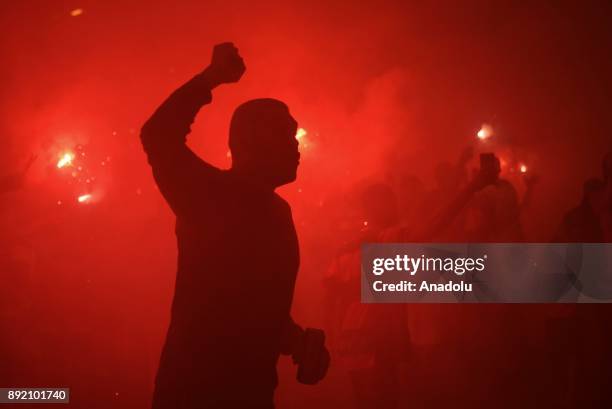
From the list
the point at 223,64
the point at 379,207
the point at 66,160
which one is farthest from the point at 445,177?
the point at 66,160

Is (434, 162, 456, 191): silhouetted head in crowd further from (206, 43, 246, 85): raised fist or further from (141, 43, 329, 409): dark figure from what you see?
(206, 43, 246, 85): raised fist

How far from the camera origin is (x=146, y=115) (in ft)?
→ 27.8

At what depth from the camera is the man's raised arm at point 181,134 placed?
1.60 metres

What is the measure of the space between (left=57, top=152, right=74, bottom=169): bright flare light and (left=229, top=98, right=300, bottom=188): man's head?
22.8 feet

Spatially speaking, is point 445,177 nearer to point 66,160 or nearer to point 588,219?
point 588,219

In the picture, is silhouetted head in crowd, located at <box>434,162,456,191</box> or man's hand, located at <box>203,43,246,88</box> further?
silhouetted head in crowd, located at <box>434,162,456,191</box>

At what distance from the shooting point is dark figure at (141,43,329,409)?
5.37 feet

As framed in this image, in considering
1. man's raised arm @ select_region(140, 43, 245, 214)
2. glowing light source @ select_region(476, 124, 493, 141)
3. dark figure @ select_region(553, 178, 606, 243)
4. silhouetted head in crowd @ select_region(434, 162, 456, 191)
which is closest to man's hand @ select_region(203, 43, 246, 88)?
man's raised arm @ select_region(140, 43, 245, 214)

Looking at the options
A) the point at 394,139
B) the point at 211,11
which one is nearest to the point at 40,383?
the point at 211,11

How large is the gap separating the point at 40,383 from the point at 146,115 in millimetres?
4562

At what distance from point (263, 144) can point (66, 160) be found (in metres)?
7.10

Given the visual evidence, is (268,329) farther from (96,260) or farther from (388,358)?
(96,260)

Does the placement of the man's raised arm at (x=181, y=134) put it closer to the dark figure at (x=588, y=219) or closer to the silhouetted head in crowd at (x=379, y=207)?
the silhouetted head in crowd at (x=379, y=207)

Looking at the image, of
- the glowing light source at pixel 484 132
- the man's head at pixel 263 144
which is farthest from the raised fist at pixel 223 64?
the glowing light source at pixel 484 132
